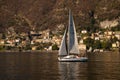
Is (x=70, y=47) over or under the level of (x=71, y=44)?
under

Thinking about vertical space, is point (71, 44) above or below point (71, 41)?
below

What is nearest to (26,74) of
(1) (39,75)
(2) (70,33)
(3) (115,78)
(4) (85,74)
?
(1) (39,75)

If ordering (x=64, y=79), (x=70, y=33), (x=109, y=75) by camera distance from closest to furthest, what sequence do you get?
(x=64, y=79), (x=109, y=75), (x=70, y=33)

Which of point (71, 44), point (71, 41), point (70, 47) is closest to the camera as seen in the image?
point (71, 44)

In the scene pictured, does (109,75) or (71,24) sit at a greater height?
(71,24)

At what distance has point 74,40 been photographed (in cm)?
14450

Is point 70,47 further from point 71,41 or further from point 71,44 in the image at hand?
point 71,41

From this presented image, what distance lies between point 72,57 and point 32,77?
167ft

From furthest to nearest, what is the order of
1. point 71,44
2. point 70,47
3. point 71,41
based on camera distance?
point 71,41
point 70,47
point 71,44

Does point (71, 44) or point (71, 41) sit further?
point (71, 41)

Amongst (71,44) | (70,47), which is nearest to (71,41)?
(71,44)

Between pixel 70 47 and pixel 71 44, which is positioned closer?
pixel 71 44

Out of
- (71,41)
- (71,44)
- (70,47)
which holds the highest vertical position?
(71,41)

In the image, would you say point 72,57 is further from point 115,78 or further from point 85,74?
point 115,78
